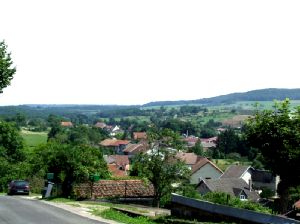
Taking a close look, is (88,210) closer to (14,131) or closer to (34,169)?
(34,169)

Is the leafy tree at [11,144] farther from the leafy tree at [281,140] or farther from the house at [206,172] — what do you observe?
the leafy tree at [281,140]

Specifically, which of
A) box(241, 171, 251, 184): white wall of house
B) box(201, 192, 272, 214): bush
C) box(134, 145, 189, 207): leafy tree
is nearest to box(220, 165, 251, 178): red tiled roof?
box(241, 171, 251, 184): white wall of house

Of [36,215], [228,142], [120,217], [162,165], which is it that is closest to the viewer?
[120,217]

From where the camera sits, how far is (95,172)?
27125 millimetres

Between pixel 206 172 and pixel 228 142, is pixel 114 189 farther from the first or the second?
pixel 228 142

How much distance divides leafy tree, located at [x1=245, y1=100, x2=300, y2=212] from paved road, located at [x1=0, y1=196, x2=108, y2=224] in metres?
8.21

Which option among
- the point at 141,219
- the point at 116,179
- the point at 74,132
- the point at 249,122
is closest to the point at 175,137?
the point at 116,179

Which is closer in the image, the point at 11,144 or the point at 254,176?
the point at 11,144

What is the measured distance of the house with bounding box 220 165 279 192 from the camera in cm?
8962

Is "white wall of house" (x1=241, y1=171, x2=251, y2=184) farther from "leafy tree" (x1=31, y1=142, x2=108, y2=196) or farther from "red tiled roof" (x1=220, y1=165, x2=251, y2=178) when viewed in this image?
"leafy tree" (x1=31, y1=142, x2=108, y2=196)

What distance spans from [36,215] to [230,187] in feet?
187

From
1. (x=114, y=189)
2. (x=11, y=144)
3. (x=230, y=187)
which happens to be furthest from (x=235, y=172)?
(x=114, y=189)

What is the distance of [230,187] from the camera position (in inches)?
2857

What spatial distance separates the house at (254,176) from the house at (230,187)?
12344 mm
